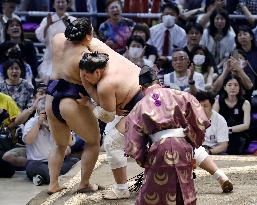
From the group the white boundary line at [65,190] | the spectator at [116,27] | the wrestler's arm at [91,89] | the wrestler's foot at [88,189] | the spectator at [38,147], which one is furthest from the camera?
the spectator at [116,27]

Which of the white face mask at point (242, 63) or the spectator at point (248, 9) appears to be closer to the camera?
the white face mask at point (242, 63)

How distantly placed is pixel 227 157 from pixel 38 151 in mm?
1335

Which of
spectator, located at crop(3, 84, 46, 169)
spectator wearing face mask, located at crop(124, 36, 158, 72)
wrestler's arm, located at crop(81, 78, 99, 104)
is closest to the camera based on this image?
wrestler's arm, located at crop(81, 78, 99, 104)

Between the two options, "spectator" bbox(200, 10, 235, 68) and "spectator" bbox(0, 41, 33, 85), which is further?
"spectator" bbox(200, 10, 235, 68)

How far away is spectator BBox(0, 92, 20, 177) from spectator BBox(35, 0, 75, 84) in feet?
2.68

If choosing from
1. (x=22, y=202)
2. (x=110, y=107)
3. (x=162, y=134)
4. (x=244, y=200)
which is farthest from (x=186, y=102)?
(x=22, y=202)

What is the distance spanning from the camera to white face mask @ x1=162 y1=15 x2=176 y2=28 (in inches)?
266

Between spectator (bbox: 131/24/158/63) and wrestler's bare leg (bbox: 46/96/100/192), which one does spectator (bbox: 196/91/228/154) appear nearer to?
spectator (bbox: 131/24/158/63)

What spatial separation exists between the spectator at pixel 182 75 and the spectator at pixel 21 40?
128 centimetres

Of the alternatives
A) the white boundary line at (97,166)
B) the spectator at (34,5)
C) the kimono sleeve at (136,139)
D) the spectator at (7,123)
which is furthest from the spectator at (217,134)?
the spectator at (34,5)

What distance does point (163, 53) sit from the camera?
6.85 metres

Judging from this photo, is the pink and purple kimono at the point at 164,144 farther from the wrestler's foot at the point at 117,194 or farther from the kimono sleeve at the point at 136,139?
the wrestler's foot at the point at 117,194

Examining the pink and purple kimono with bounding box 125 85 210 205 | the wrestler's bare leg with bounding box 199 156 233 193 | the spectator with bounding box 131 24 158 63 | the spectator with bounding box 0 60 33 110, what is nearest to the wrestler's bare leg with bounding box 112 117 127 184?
the wrestler's bare leg with bounding box 199 156 233 193

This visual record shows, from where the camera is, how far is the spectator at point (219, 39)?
6.70 metres
